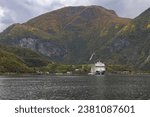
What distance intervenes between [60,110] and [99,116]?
21.1 feet

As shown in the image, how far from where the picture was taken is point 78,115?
56281 millimetres

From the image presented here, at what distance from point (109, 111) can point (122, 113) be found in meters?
1.90

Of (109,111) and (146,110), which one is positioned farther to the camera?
(146,110)

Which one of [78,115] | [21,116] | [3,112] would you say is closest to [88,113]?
[78,115]

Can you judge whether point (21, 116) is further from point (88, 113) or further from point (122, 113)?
point (122, 113)

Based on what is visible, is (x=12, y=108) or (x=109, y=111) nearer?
(x=109, y=111)

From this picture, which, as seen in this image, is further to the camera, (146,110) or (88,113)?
(146,110)

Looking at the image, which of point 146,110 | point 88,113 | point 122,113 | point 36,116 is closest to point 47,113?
point 36,116

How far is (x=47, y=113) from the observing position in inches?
2200

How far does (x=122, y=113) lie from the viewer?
55031mm

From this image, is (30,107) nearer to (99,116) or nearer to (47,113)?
(47,113)

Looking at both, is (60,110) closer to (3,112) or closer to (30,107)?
(30,107)

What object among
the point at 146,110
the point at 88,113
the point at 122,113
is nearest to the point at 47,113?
the point at 88,113

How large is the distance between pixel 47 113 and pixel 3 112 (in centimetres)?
757
